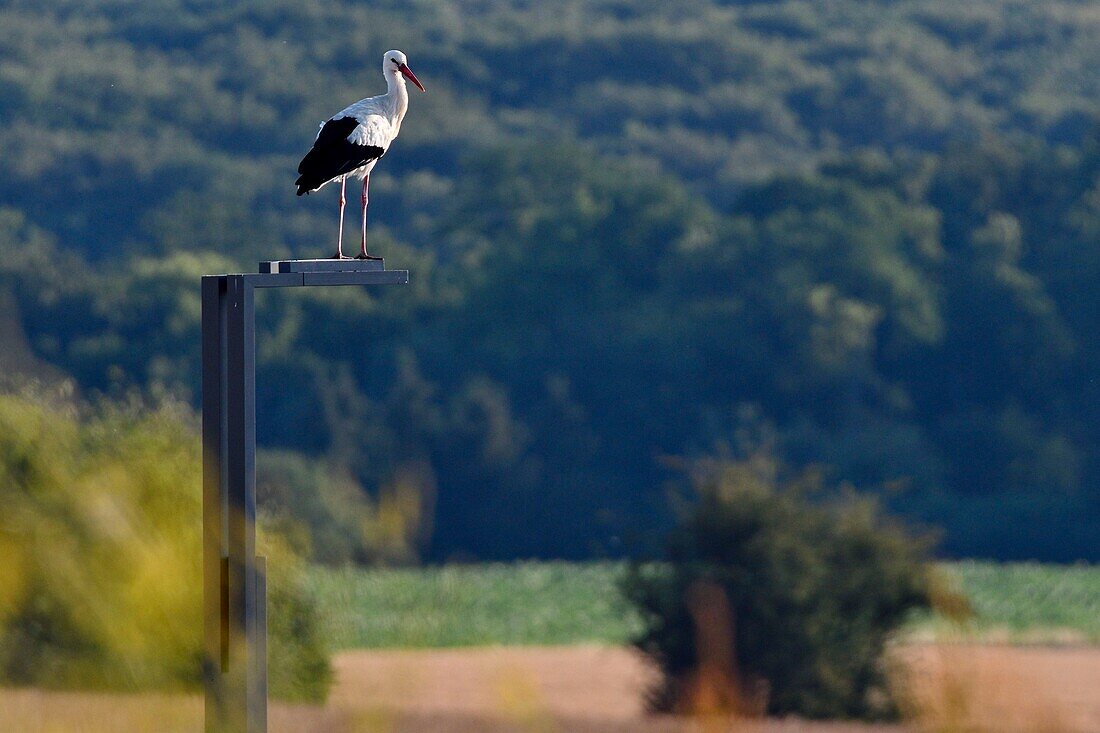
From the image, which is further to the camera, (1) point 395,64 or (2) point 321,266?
(1) point 395,64

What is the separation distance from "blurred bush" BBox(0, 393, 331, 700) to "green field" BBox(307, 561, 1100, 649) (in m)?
9.72

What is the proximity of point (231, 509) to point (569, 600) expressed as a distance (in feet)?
84.3

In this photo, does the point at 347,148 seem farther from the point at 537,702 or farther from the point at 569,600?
the point at 569,600

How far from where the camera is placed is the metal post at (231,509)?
184 inches

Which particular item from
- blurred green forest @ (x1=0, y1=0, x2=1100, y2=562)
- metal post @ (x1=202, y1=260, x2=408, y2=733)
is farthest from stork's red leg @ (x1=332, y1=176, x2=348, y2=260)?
blurred green forest @ (x1=0, y1=0, x2=1100, y2=562)

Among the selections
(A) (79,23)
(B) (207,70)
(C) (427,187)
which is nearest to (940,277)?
(C) (427,187)

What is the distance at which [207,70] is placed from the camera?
60906 mm

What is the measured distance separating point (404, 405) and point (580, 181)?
46.6 feet

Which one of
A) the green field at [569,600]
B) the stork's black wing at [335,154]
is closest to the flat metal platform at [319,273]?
the stork's black wing at [335,154]

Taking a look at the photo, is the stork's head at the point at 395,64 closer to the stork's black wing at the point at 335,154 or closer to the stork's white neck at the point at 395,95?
the stork's white neck at the point at 395,95

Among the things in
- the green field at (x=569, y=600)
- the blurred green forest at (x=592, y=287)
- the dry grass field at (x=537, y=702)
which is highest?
the blurred green forest at (x=592, y=287)

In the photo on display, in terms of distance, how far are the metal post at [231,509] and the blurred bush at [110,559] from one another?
0.26m

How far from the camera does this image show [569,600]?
30141 millimetres

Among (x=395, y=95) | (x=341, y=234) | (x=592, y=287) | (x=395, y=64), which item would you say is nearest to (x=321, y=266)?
(x=341, y=234)
